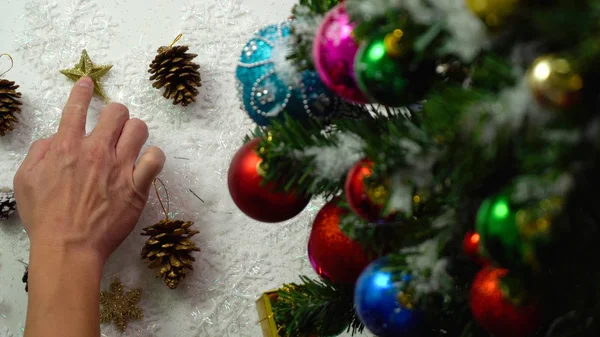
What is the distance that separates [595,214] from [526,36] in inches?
4.9

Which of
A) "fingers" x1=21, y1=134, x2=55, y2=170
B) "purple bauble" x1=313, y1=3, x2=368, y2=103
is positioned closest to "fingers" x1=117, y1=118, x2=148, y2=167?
"fingers" x1=21, y1=134, x2=55, y2=170

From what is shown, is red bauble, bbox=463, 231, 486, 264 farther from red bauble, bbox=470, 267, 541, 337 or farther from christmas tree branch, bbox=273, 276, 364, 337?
christmas tree branch, bbox=273, 276, 364, 337

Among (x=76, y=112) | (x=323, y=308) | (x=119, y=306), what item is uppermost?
(x=76, y=112)

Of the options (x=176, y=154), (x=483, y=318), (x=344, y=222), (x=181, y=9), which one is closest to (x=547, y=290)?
(x=483, y=318)

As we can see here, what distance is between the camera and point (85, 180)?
80cm

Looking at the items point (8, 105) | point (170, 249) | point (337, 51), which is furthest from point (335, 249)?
point (8, 105)

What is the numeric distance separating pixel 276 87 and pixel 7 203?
0.61 m

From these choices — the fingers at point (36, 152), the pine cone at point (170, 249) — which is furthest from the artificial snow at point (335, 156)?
the fingers at point (36, 152)

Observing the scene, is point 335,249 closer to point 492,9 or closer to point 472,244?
point 472,244

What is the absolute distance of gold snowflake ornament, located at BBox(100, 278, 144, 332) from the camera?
2.75ft

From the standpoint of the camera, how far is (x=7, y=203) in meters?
0.85

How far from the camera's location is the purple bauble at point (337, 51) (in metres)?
0.38

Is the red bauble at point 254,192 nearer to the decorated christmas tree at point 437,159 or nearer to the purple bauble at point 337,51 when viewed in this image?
the decorated christmas tree at point 437,159

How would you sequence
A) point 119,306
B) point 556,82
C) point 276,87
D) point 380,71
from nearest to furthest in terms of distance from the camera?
point 556,82
point 380,71
point 276,87
point 119,306
